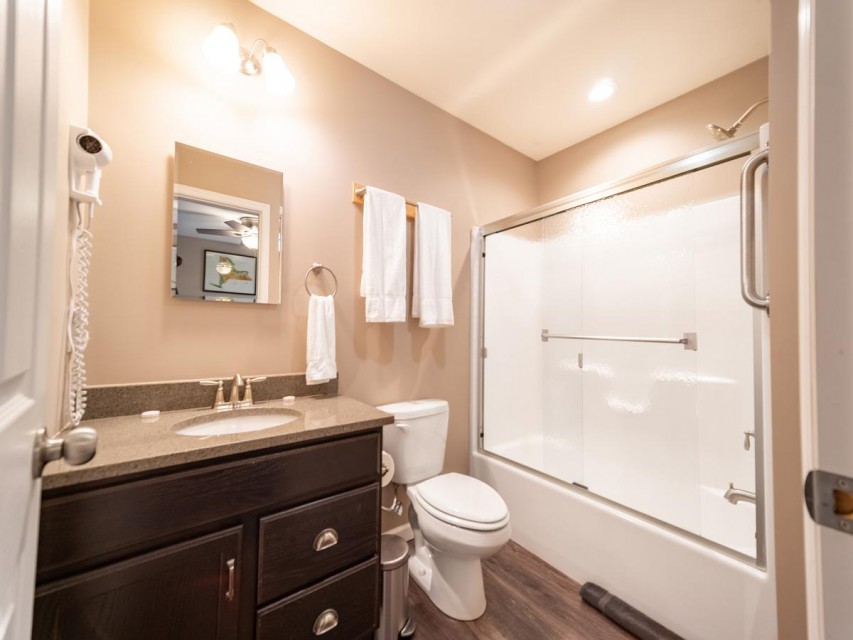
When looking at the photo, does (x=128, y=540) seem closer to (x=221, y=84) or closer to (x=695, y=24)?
(x=221, y=84)

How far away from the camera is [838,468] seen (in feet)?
1.26

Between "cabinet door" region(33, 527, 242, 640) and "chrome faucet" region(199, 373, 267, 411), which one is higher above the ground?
"chrome faucet" region(199, 373, 267, 411)

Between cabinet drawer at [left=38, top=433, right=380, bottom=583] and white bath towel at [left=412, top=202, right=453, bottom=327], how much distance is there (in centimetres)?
86

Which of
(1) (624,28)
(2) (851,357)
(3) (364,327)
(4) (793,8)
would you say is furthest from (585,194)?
(2) (851,357)

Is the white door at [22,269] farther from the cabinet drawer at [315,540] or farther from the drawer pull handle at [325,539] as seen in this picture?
the drawer pull handle at [325,539]

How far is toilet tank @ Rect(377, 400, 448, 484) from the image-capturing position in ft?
5.03

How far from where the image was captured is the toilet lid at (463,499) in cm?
127

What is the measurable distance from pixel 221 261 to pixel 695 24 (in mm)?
2270

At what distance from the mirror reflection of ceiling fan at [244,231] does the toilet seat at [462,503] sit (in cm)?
129

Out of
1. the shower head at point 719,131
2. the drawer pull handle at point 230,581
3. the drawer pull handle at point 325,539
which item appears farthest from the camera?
the shower head at point 719,131

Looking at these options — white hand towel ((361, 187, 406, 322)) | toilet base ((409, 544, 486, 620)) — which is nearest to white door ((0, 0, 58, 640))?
white hand towel ((361, 187, 406, 322))

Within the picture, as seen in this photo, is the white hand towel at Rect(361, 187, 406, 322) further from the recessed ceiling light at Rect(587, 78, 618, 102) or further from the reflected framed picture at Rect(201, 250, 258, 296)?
the recessed ceiling light at Rect(587, 78, 618, 102)

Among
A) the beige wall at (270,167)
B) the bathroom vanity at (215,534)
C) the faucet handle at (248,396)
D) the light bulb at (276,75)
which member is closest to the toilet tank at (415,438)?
the beige wall at (270,167)

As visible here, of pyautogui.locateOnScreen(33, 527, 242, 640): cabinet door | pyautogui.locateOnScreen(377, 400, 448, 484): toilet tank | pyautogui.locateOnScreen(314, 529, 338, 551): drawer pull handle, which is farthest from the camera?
pyautogui.locateOnScreen(377, 400, 448, 484): toilet tank
